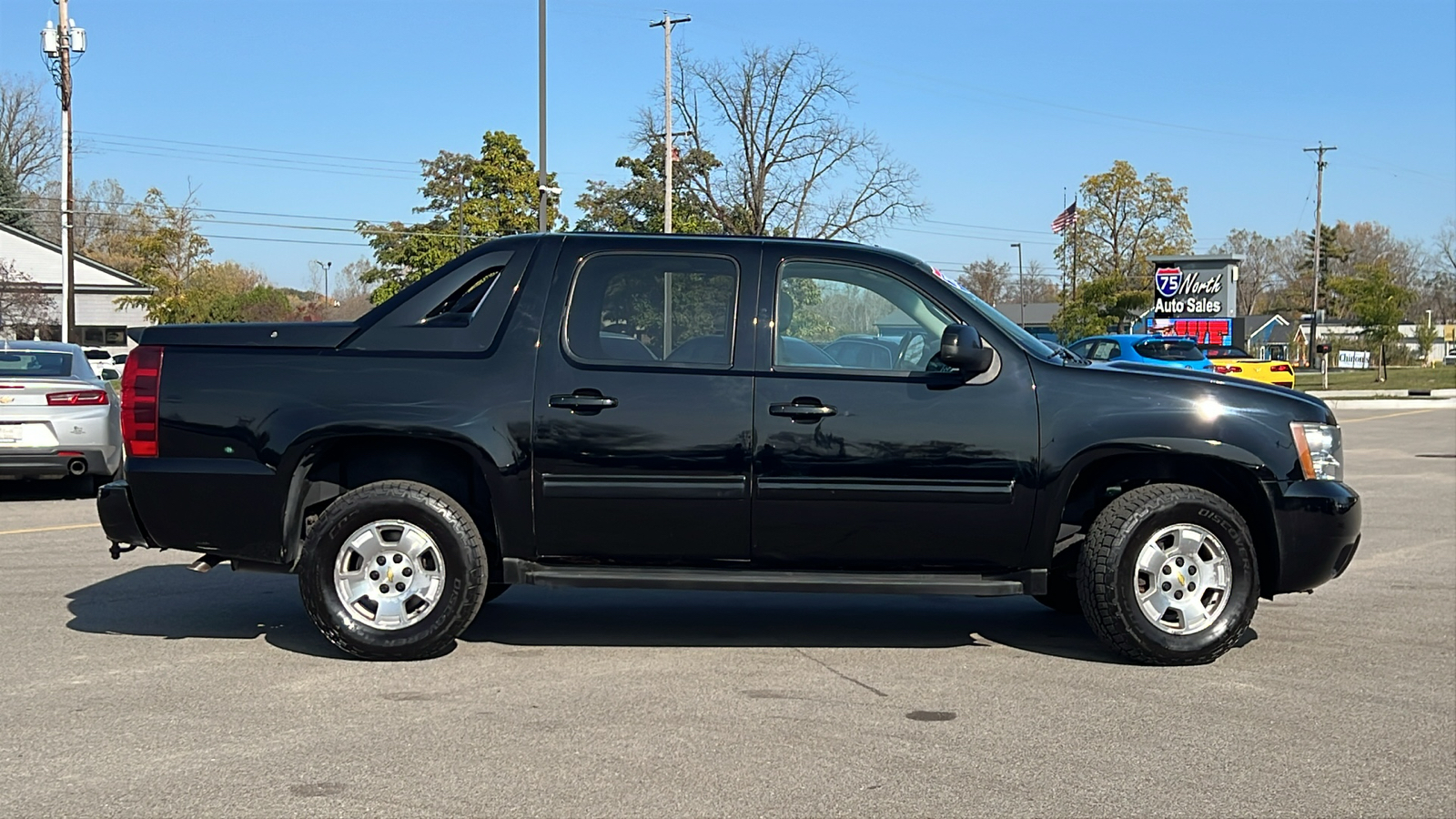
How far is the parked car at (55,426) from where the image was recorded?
10.8m

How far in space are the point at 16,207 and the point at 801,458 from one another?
73.5 metres

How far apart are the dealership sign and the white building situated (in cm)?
4344

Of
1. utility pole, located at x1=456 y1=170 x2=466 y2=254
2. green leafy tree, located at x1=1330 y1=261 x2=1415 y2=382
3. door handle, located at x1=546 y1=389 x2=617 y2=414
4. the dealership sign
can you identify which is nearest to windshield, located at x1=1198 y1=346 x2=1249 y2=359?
the dealership sign

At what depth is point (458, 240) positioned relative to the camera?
52.8 m

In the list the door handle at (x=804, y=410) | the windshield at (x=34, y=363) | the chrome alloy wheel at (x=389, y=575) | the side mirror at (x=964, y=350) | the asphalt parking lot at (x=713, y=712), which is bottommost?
the asphalt parking lot at (x=713, y=712)

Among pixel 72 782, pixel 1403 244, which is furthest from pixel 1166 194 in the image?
pixel 72 782

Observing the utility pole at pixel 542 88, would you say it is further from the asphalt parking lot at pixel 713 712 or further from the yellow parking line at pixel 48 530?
the asphalt parking lot at pixel 713 712

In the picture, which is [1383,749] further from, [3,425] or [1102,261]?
[1102,261]

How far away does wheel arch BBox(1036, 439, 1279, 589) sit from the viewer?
5719 millimetres

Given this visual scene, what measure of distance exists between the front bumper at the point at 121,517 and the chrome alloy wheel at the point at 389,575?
97 cm

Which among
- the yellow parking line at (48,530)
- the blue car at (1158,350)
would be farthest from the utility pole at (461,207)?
the yellow parking line at (48,530)

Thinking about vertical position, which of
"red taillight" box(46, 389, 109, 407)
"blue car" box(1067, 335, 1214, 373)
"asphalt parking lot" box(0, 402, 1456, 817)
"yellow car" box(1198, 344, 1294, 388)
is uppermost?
"blue car" box(1067, 335, 1214, 373)

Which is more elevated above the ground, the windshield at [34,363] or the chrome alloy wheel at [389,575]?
the windshield at [34,363]

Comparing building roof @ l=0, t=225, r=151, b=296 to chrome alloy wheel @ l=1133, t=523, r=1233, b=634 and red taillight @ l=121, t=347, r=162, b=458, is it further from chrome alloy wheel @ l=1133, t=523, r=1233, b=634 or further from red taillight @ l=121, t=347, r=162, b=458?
chrome alloy wheel @ l=1133, t=523, r=1233, b=634
